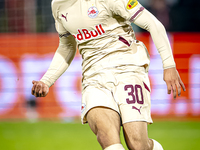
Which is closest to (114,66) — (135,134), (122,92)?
(122,92)

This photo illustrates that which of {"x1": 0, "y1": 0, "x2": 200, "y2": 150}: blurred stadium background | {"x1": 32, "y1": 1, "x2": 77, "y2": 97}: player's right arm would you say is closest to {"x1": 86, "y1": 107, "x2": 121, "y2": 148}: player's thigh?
{"x1": 32, "y1": 1, "x2": 77, "y2": 97}: player's right arm

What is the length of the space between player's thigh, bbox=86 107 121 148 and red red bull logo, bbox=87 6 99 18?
0.64m

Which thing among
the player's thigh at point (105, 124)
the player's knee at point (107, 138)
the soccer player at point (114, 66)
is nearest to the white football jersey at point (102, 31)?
the soccer player at point (114, 66)

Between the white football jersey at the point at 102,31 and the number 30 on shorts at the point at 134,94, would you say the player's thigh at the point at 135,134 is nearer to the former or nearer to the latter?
the number 30 on shorts at the point at 134,94

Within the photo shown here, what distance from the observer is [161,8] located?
242 inches

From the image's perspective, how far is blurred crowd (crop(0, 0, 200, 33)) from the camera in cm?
613

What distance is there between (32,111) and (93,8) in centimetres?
415

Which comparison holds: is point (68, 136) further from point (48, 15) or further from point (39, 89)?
point (48, 15)

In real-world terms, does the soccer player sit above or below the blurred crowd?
below

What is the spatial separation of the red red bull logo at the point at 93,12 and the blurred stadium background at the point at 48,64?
331 centimetres

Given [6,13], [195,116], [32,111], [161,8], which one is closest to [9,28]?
[6,13]

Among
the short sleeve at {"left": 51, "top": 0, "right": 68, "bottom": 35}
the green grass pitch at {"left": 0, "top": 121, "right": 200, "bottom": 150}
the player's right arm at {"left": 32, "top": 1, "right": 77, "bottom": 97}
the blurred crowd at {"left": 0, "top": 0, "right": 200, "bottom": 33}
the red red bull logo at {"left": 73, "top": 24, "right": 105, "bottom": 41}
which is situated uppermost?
the blurred crowd at {"left": 0, "top": 0, "right": 200, "bottom": 33}

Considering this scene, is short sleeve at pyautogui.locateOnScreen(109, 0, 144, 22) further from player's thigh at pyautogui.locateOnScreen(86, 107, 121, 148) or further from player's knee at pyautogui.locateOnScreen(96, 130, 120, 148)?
player's knee at pyautogui.locateOnScreen(96, 130, 120, 148)

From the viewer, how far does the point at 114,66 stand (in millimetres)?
2258
